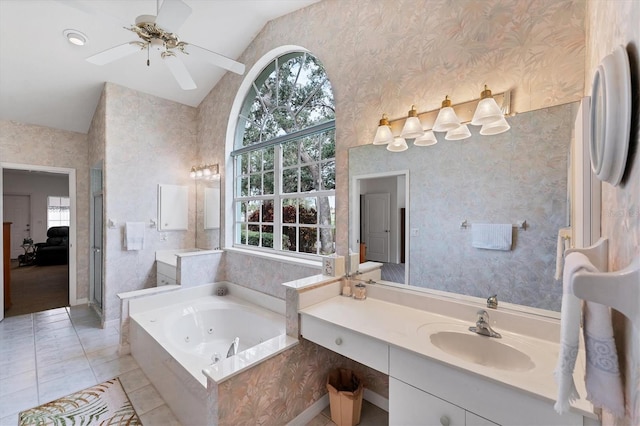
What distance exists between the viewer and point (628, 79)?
52 cm

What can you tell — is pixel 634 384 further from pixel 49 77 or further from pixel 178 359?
pixel 49 77

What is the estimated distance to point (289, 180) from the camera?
318 centimetres

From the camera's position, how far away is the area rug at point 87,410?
194 centimetres

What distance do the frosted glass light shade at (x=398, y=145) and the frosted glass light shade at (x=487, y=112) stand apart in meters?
0.46

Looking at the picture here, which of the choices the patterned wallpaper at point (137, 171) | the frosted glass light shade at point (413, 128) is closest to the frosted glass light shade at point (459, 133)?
the frosted glass light shade at point (413, 128)

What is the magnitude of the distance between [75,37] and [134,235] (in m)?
2.21

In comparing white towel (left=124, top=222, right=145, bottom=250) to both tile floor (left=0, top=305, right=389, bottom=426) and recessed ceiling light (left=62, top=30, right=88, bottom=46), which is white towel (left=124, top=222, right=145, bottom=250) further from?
recessed ceiling light (left=62, top=30, right=88, bottom=46)

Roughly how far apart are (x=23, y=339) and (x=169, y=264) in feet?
5.42

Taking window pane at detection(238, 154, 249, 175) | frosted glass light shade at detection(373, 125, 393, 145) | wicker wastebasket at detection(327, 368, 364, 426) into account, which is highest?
window pane at detection(238, 154, 249, 175)

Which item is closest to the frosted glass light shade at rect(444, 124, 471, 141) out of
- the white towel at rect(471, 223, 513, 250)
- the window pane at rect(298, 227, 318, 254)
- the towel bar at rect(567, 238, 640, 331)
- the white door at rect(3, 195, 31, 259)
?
the white towel at rect(471, 223, 513, 250)

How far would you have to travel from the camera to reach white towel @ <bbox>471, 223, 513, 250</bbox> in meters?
1.55

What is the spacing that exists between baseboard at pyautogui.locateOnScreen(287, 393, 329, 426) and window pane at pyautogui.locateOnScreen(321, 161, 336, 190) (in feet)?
5.78

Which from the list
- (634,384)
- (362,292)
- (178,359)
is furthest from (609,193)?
(178,359)

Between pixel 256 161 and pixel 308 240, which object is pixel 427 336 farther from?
pixel 256 161
